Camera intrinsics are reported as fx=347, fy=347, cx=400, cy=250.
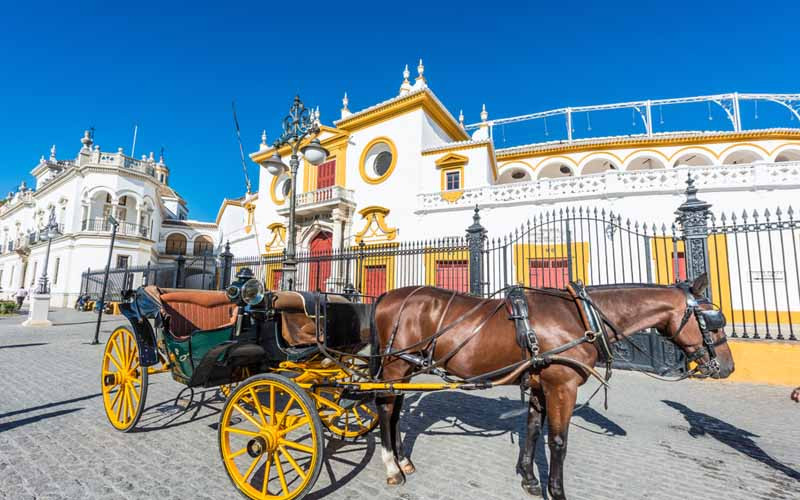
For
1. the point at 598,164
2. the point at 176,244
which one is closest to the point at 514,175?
the point at 598,164

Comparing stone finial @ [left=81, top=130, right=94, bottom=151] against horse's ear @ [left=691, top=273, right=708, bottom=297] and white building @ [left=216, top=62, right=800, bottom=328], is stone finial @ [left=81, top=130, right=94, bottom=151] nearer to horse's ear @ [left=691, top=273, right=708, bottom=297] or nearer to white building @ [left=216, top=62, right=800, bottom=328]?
white building @ [left=216, top=62, right=800, bottom=328]

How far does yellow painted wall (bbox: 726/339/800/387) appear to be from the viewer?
5758 mm

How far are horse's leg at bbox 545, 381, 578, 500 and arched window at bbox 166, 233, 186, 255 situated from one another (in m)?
39.8

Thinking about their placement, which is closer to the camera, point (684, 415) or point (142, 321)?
point (142, 321)

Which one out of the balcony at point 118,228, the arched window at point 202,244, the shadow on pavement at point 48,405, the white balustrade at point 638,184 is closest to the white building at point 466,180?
the white balustrade at point 638,184

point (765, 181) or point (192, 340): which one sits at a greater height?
point (765, 181)

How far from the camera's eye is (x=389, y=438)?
304 cm

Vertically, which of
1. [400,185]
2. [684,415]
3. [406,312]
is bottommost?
[684,415]

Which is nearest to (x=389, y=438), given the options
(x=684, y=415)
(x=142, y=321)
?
(x=142, y=321)

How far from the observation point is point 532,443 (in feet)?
9.52

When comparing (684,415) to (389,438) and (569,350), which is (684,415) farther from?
(389,438)

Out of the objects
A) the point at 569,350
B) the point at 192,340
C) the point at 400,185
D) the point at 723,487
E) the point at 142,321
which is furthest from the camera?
the point at 400,185

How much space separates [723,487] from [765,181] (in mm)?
13740

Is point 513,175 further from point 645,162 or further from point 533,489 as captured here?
point 533,489
